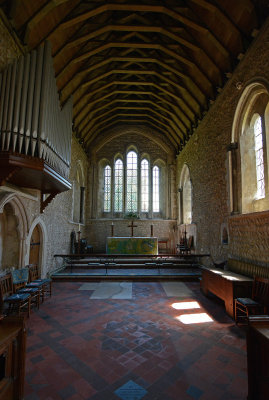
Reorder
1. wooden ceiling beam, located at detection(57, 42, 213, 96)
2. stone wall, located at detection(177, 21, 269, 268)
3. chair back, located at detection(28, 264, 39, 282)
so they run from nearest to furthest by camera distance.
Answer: stone wall, located at detection(177, 21, 269, 268) → chair back, located at detection(28, 264, 39, 282) → wooden ceiling beam, located at detection(57, 42, 213, 96)

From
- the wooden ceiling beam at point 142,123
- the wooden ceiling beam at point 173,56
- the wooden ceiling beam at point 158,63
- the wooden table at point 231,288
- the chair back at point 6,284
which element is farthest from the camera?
the wooden ceiling beam at point 142,123

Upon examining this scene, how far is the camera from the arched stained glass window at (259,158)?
5355 mm

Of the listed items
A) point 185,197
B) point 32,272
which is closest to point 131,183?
point 185,197

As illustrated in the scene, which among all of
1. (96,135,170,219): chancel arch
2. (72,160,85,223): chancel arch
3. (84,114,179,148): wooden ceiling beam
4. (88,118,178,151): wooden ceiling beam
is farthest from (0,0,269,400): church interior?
(96,135,170,219): chancel arch

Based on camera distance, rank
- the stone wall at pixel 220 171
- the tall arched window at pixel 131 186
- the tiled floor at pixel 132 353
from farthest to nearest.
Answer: the tall arched window at pixel 131 186, the stone wall at pixel 220 171, the tiled floor at pixel 132 353

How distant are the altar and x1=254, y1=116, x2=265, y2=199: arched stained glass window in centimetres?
491

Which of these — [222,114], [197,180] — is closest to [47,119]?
[222,114]

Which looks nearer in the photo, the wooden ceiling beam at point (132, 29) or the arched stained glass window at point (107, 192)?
the wooden ceiling beam at point (132, 29)

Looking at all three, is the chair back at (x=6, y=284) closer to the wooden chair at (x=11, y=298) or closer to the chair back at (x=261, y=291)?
the wooden chair at (x=11, y=298)

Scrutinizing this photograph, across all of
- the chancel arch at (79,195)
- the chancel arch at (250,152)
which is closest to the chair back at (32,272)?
the chancel arch at (250,152)

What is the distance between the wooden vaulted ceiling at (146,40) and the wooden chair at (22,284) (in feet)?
16.3

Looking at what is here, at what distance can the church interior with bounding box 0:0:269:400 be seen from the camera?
237 cm

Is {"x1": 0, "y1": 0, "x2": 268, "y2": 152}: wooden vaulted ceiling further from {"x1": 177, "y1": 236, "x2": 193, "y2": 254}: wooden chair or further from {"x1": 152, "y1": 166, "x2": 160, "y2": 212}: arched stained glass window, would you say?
{"x1": 177, "y1": 236, "x2": 193, "y2": 254}: wooden chair

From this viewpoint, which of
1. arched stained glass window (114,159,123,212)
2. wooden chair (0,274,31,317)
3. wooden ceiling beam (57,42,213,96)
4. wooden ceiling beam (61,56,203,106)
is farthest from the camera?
arched stained glass window (114,159,123,212)
